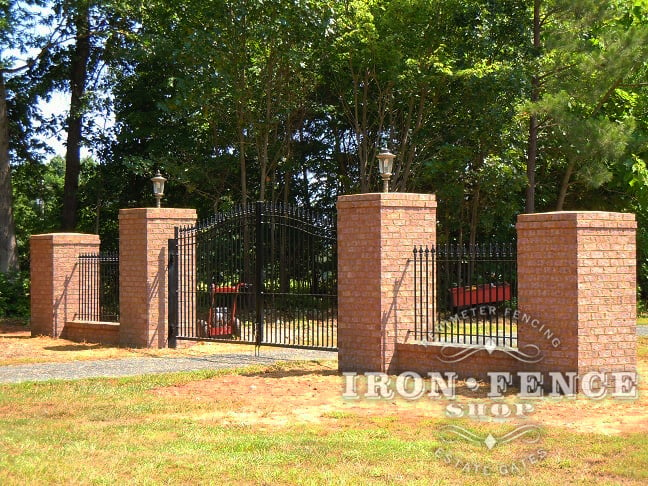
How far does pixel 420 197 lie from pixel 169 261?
5.48 m

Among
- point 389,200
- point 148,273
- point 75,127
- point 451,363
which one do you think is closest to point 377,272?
point 389,200

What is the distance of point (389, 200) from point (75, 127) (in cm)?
1728

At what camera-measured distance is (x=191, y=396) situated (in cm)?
960

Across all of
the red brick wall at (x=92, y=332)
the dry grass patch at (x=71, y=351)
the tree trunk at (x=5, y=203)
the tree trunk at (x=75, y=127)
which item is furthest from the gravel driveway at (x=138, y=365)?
the tree trunk at (x=75, y=127)

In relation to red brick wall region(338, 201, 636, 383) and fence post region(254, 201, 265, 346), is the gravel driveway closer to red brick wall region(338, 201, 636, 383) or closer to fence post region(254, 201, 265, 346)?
fence post region(254, 201, 265, 346)

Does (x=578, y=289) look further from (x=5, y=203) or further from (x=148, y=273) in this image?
(x=5, y=203)

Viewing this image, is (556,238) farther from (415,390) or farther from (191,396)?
(191,396)

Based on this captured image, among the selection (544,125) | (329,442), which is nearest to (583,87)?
(544,125)

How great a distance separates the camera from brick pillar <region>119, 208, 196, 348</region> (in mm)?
14531

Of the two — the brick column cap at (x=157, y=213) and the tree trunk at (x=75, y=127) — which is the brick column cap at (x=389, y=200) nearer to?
the brick column cap at (x=157, y=213)

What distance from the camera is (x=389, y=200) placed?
35.6 feet

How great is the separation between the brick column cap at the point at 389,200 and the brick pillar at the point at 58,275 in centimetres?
807

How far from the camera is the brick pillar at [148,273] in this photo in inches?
572

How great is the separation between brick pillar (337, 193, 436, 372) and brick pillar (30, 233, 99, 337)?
8005 millimetres
